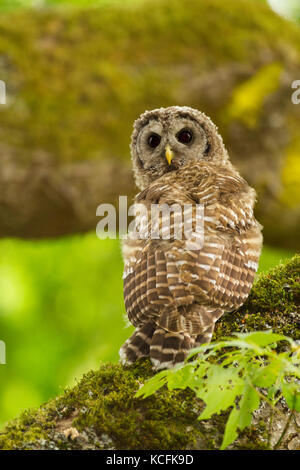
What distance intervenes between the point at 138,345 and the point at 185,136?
2142 millimetres

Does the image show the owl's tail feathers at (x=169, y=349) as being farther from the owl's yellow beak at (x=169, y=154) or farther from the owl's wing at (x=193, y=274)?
the owl's yellow beak at (x=169, y=154)

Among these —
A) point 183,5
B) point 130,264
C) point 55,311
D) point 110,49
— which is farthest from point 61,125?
point 55,311

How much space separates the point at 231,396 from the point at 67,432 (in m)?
0.71

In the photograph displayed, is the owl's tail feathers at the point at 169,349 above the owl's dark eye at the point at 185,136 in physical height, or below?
below

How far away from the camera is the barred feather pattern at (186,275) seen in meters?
2.60

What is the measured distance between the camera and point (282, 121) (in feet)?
20.3

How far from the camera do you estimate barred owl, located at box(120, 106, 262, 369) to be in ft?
8.56

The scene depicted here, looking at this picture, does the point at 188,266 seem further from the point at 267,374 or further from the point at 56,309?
the point at 56,309

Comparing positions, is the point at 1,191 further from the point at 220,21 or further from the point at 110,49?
the point at 220,21

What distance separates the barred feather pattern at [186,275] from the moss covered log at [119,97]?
2.60 m

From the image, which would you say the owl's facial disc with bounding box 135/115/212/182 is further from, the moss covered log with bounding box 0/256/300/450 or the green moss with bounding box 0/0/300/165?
the moss covered log with bounding box 0/256/300/450

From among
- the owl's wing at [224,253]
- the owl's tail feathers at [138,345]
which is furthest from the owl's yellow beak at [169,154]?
the owl's tail feathers at [138,345]

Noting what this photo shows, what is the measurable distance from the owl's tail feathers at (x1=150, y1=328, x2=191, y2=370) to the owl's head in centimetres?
183

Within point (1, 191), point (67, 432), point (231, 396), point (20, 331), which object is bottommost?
point (20, 331)
